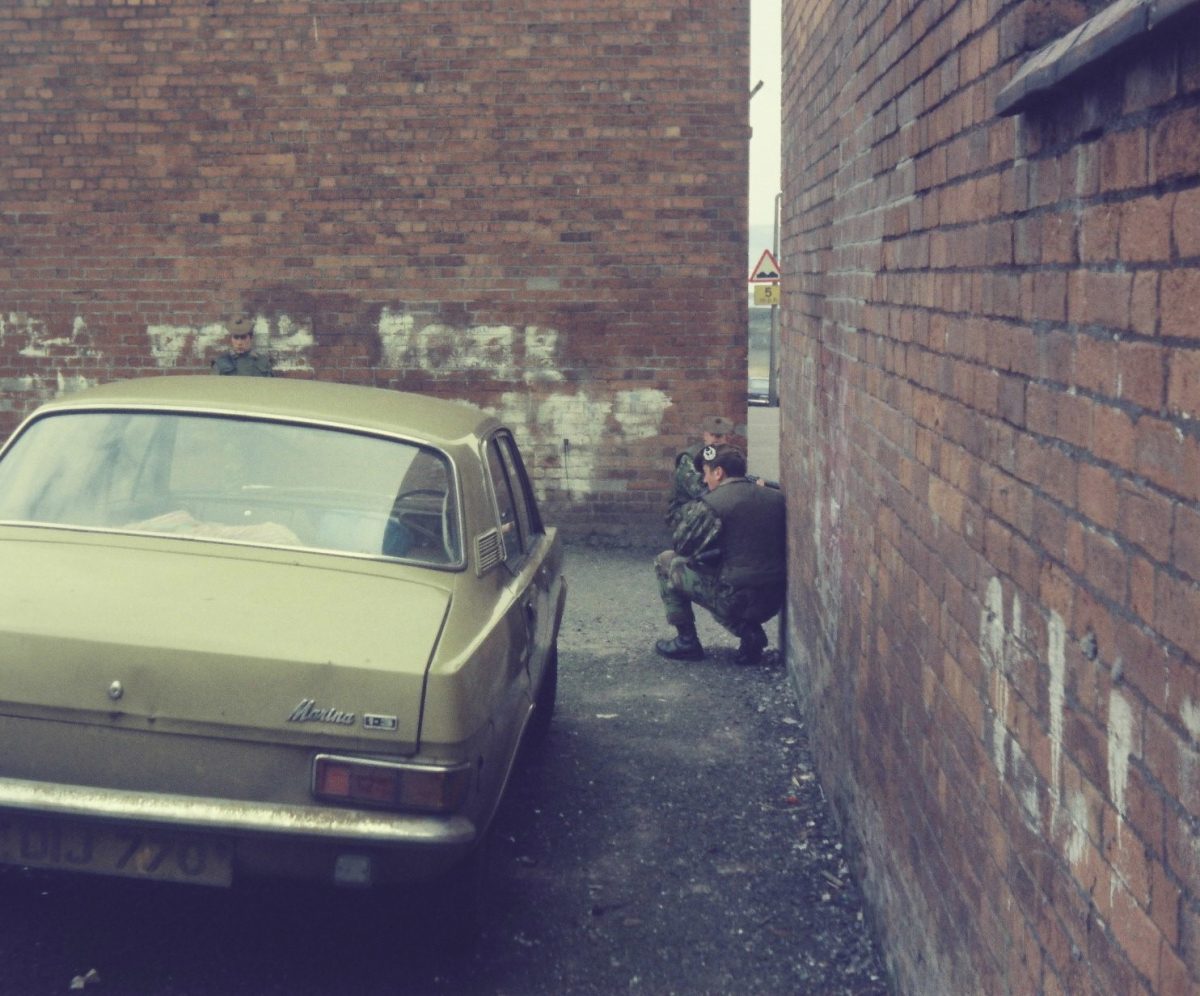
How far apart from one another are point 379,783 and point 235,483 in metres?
1.38

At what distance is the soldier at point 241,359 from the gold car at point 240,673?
6422mm

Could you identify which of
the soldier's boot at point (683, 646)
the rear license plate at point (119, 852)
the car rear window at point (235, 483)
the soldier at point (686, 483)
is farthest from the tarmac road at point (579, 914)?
the soldier at point (686, 483)

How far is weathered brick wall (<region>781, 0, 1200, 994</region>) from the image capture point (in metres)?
1.82

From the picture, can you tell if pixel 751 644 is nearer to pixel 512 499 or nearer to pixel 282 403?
pixel 512 499

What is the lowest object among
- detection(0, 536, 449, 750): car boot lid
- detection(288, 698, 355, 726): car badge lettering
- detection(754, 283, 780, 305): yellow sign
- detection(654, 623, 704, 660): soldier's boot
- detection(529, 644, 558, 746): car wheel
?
detection(654, 623, 704, 660): soldier's boot

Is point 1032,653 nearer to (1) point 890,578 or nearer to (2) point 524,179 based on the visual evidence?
(1) point 890,578

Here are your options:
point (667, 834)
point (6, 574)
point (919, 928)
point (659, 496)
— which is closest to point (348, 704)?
point (6, 574)

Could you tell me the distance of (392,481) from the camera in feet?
14.5

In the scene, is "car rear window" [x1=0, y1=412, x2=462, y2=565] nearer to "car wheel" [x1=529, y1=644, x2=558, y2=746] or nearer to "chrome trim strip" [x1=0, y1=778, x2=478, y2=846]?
"chrome trim strip" [x1=0, y1=778, x2=478, y2=846]

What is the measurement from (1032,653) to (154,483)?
2921mm

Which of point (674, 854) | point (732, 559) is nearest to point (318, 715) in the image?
point (674, 854)

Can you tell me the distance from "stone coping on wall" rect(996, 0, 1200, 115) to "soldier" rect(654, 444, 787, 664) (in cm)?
510

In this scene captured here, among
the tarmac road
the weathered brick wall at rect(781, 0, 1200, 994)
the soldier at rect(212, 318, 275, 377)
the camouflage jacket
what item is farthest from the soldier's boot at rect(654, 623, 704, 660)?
the soldier at rect(212, 318, 275, 377)

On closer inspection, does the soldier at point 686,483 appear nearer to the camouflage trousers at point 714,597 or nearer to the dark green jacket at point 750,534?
the camouflage trousers at point 714,597
